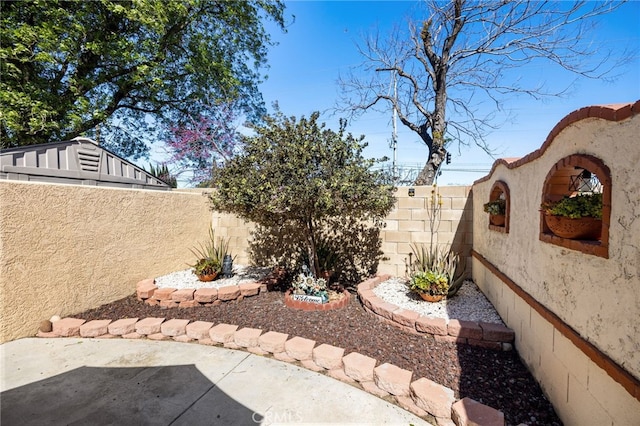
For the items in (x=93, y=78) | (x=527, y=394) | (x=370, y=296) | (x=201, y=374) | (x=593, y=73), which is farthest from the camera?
(x=93, y=78)

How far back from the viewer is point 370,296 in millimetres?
4629

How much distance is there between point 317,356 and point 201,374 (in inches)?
50.3

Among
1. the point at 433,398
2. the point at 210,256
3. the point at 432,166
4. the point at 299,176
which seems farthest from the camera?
the point at 432,166

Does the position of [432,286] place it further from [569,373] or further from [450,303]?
[569,373]

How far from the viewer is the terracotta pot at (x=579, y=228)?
2135mm

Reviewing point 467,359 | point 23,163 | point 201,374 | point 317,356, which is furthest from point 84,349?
point 467,359

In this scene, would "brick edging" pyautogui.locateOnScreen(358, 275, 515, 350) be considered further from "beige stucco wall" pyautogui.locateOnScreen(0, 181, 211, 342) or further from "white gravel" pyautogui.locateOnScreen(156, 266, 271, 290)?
"beige stucco wall" pyautogui.locateOnScreen(0, 181, 211, 342)

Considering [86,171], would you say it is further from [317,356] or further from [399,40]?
[399,40]

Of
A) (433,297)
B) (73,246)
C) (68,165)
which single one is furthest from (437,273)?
(68,165)

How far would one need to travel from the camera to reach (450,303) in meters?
4.53

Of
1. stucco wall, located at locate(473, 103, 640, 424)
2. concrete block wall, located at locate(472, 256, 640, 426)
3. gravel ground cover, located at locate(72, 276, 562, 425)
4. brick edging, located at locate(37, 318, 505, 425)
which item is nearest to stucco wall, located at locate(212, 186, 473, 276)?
gravel ground cover, located at locate(72, 276, 562, 425)

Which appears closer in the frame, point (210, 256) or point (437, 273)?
point (437, 273)

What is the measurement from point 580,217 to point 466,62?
9396 mm

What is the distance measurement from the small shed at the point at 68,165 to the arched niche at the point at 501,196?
8049 millimetres
